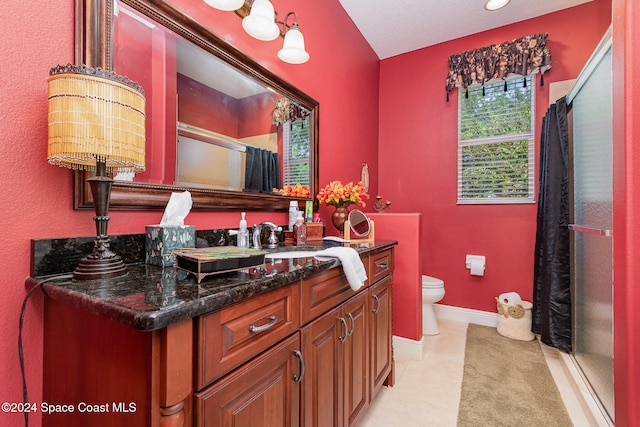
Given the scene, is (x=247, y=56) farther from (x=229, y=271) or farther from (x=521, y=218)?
(x=521, y=218)

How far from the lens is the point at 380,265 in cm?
168

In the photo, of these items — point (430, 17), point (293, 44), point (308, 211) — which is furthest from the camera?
point (430, 17)

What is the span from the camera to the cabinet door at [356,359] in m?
1.28

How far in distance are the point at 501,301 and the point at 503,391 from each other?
1.04m

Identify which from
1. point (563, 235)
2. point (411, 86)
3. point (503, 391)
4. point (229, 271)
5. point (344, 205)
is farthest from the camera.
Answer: point (411, 86)

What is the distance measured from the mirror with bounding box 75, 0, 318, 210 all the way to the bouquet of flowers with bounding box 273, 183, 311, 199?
0.12ft

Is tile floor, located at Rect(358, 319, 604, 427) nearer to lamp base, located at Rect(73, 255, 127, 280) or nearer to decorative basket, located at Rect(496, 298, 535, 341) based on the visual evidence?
decorative basket, located at Rect(496, 298, 535, 341)

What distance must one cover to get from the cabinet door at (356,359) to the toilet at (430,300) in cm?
130

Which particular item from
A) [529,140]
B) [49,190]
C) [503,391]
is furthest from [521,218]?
[49,190]

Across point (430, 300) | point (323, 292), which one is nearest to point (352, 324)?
point (323, 292)

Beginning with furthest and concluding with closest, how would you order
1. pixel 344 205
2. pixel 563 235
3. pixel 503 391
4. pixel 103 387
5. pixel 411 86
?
pixel 411 86
pixel 563 235
pixel 344 205
pixel 503 391
pixel 103 387

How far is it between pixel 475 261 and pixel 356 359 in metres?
2.11

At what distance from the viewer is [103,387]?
66cm

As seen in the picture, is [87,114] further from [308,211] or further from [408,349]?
[408,349]
